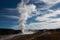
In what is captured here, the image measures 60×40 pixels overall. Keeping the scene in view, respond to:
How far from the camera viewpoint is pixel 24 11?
8.38 feet

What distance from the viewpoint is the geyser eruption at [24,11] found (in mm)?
2553

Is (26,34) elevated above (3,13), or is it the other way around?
(3,13)

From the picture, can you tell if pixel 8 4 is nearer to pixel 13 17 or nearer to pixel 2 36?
pixel 13 17

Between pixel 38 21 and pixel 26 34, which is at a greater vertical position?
pixel 38 21

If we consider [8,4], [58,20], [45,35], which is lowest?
[45,35]

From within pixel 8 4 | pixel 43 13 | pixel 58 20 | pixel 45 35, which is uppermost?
pixel 8 4

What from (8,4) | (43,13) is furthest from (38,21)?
(8,4)

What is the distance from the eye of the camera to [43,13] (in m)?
2.57

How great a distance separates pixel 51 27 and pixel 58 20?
158 millimetres

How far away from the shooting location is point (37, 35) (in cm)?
255

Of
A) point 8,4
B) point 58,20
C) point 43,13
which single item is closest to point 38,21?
point 43,13

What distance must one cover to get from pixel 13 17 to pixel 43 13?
48 cm

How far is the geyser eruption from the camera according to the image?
255 centimetres

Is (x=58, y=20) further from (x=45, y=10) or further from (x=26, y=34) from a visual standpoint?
(x=26, y=34)
